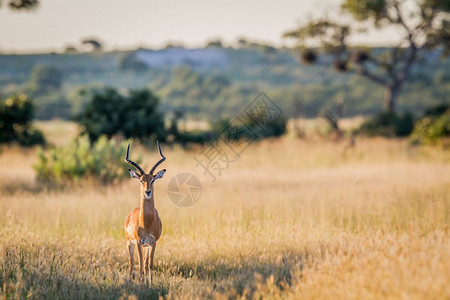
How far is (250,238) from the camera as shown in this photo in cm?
724

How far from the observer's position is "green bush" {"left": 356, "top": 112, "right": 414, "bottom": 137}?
2611 cm

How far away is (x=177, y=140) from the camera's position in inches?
864

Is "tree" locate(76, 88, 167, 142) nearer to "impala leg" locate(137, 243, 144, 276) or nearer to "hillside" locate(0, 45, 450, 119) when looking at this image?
"impala leg" locate(137, 243, 144, 276)

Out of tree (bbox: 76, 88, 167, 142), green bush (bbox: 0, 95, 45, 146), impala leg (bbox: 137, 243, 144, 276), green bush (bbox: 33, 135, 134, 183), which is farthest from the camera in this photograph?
green bush (bbox: 0, 95, 45, 146)

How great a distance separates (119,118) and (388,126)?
14.7 m

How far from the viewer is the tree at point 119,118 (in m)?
20.1

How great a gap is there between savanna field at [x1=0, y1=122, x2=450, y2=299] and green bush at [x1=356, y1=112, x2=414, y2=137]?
1128cm

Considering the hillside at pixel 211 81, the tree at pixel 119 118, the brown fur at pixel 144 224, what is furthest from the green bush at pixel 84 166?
the hillside at pixel 211 81

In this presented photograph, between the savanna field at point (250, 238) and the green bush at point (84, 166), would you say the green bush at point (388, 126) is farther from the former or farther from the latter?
the green bush at point (84, 166)

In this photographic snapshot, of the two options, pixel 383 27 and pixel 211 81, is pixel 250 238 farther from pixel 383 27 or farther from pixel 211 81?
pixel 211 81

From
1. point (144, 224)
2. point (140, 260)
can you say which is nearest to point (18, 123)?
point (140, 260)

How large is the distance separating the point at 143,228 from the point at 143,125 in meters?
15.2

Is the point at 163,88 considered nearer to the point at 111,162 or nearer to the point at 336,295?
the point at 111,162

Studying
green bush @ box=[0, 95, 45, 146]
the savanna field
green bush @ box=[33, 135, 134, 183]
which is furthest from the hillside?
the savanna field
